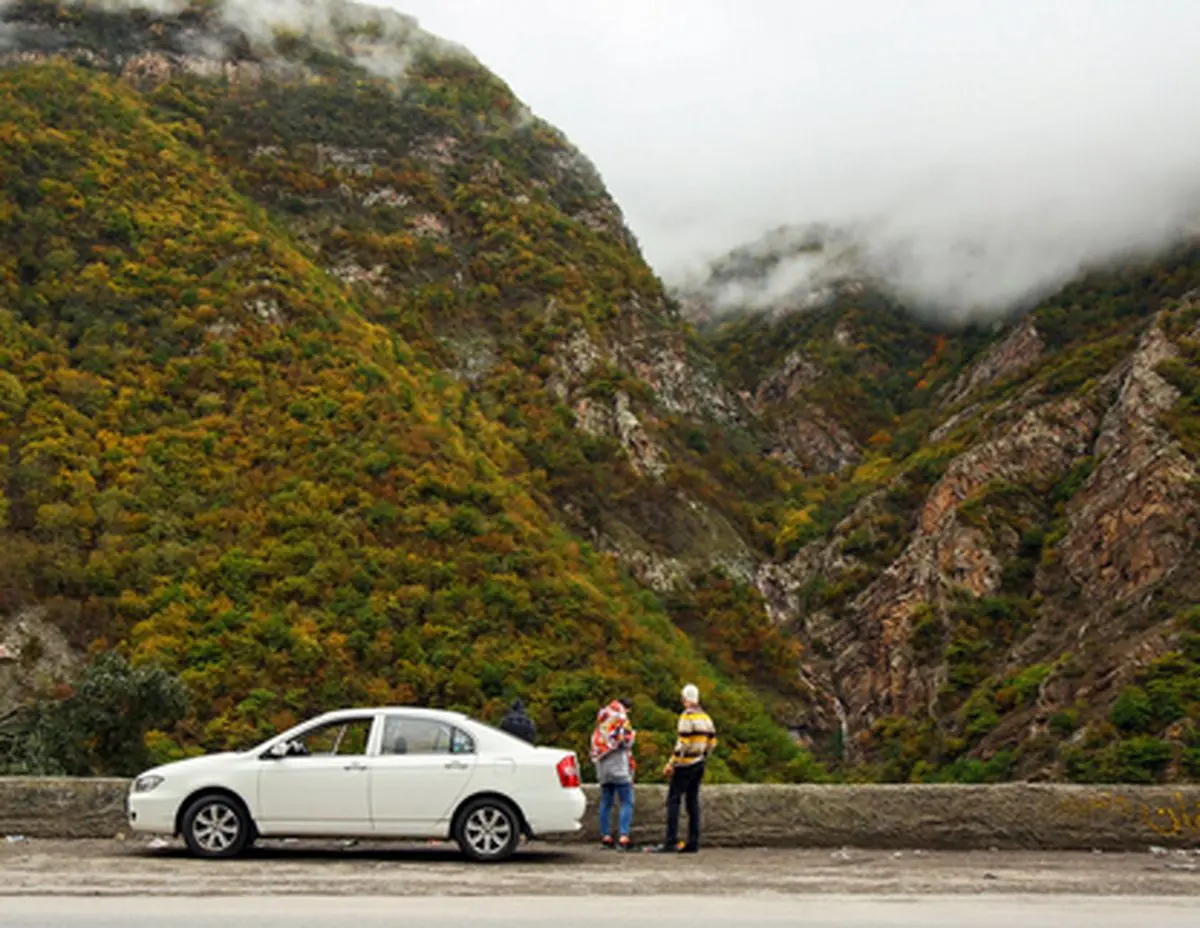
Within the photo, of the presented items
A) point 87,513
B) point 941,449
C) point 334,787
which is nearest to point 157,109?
point 87,513

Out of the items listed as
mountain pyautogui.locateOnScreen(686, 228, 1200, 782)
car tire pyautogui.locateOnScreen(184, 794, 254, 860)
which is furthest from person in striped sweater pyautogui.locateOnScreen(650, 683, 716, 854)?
mountain pyautogui.locateOnScreen(686, 228, 1200, 782)

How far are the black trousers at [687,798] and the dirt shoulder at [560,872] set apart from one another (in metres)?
0.34

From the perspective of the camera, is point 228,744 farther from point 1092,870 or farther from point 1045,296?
point 1045,296

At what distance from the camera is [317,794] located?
36.0ft

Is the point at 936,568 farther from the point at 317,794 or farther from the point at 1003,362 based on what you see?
the point at 317,794

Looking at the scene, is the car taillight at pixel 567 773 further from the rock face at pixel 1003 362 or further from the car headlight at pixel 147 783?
the rock face at pixel 1003 362

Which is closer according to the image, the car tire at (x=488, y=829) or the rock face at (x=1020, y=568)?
the car tire at (x=488, y=829)

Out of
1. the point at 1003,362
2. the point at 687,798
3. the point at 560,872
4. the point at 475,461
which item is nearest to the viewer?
the point at 560,872

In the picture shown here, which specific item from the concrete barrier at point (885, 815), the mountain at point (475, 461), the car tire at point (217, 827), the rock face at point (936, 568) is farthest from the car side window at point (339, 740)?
the rock face at point (936, 568)

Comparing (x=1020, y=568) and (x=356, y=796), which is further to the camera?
(x=1020, y=568)

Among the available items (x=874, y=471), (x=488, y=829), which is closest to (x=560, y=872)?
(x=488, y=829)

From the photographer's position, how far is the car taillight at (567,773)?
11.2m

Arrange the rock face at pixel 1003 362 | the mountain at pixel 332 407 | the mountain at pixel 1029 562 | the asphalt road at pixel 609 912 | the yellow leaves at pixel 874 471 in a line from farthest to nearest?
the rock face at pixel 1003 362 < the yellow leaves at pixel 874 471 < the mountain at pixel 1029 562 < the mountain at pixel 332 407 < the asphalt road at pixel 609 912

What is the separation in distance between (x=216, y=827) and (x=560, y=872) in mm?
3396
